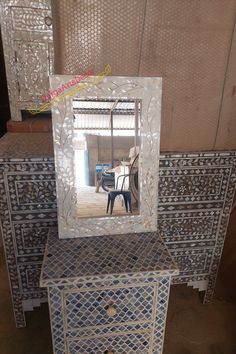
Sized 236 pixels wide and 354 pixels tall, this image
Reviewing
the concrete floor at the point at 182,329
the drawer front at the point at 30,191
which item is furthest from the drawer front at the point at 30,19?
the concrete floor at the point at 182,329

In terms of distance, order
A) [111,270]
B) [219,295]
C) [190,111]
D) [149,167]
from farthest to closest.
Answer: [219,295] → [190,111] → [149,167] → [111,270]

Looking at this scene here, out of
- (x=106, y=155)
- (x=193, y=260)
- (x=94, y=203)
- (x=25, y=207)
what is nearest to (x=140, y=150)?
(x=106, y=155)

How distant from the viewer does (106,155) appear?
0.93 meters

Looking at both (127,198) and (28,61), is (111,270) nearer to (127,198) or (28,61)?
(127,198)

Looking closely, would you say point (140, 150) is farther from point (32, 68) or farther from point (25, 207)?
point (32, 68)

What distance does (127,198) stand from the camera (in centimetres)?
99

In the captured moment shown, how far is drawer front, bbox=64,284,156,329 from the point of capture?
86cm

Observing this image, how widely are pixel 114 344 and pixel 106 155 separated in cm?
77

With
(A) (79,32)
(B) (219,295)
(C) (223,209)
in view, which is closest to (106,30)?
(A) (79,32)

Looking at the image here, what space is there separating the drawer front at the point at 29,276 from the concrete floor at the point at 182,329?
284 mm

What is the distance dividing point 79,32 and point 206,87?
0.58m

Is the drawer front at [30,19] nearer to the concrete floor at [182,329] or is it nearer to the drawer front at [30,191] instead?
the drawer front at [30,191]

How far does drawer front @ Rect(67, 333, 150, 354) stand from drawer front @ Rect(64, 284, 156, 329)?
0.09 m

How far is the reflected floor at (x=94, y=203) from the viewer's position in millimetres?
946
